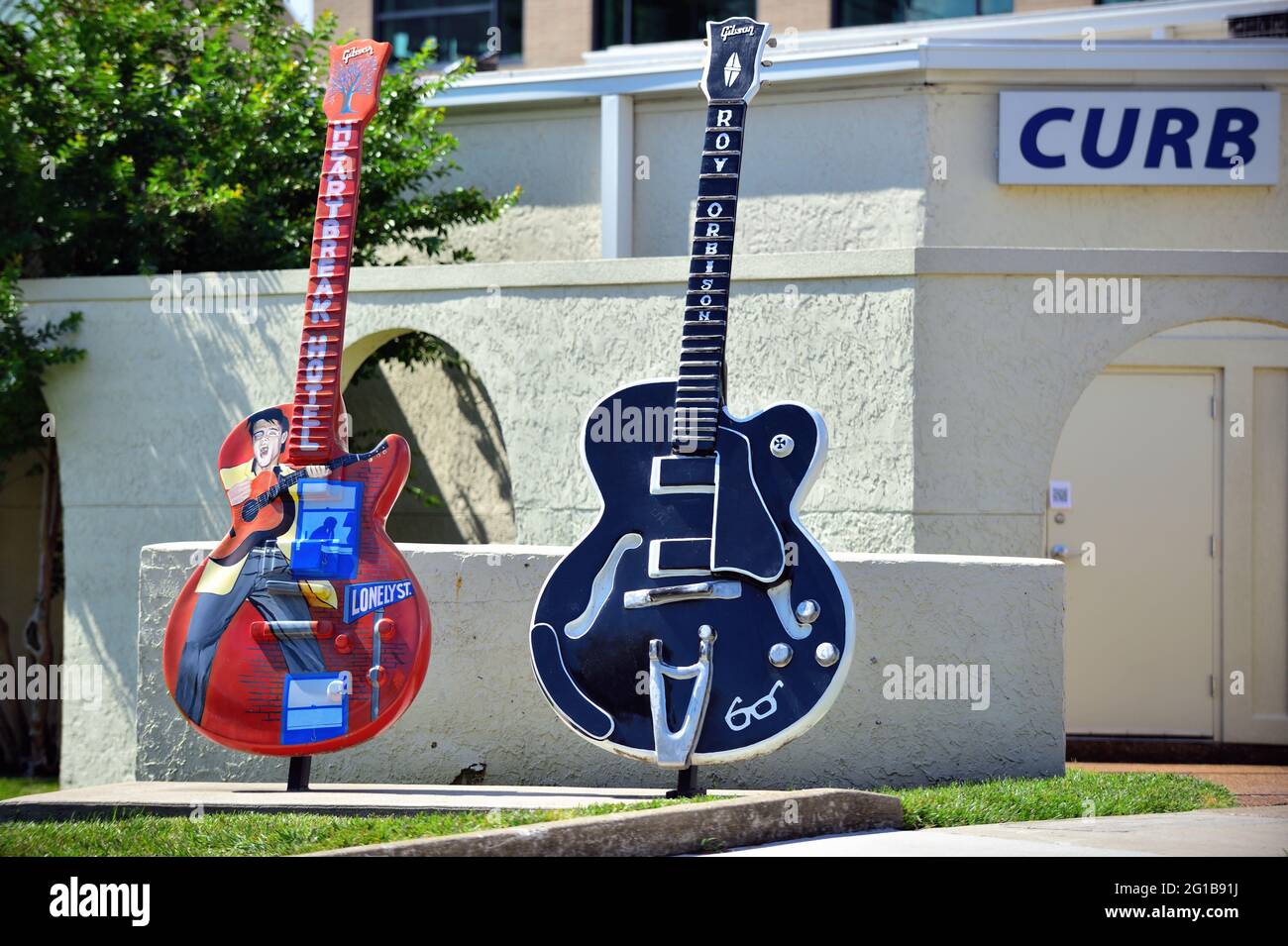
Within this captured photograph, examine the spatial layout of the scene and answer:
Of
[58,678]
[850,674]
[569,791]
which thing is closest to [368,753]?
[569,791]

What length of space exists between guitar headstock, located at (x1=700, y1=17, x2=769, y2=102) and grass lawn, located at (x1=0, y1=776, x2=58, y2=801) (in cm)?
598

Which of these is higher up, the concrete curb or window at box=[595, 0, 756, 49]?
window at box=[595, 0, 756, 49]

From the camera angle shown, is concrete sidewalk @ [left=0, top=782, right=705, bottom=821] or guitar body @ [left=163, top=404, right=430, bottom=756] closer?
concrete sidewalk @ [left=0, top=782, right=705, bottom=821]

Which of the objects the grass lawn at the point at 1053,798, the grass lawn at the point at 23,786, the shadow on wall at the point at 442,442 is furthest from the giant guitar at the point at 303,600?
the shadow on wall at the point at 442,442

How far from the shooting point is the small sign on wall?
34.7ft

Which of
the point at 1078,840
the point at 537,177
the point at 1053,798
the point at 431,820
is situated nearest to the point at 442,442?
the point at 537,177

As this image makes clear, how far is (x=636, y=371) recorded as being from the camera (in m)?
9.01

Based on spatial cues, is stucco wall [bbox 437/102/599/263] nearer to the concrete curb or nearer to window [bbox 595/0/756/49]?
window [bbox 595/0/756/49]

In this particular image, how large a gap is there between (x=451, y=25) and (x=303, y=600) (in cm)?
1160

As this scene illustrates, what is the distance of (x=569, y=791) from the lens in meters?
7.31

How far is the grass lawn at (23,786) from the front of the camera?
32.7 ft

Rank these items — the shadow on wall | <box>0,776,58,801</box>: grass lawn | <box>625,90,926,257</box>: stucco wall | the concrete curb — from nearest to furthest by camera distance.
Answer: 1. the concrete curb
2. <box>0,776,58,801</box>: grass lawn
3. <box>625,90,926,257</box>: stucco wall
4. the shadow on wall

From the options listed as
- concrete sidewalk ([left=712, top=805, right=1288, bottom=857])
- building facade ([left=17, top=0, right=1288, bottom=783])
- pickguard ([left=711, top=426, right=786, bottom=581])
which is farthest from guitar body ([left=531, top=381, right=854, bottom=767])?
building facade ([left=17, top=0, right=1288, bottom=783])

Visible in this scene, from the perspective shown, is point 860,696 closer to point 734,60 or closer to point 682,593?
point 682,593
